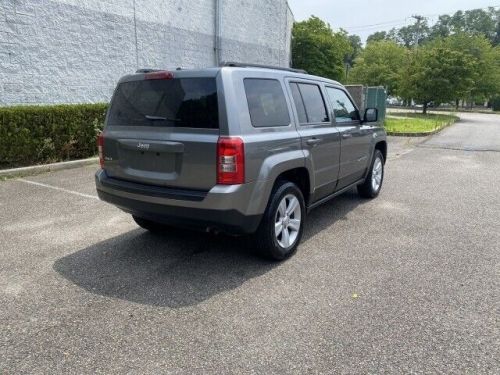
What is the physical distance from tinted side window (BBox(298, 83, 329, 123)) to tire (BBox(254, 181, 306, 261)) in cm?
93

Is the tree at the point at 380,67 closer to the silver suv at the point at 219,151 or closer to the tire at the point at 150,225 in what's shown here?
the silver suv at the point at 219,151

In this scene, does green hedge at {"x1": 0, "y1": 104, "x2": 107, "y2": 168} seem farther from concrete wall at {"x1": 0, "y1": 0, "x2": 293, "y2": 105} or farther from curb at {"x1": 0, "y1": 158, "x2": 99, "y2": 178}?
concrete wall at {"x1": 0, "y1": 0, "x2": 293, "y2": 105}

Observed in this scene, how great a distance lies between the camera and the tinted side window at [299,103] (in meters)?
4.34

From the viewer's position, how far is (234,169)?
11.1ft

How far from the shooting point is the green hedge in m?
7.86

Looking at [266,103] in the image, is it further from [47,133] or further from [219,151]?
[47,133]

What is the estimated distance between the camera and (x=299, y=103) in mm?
4398

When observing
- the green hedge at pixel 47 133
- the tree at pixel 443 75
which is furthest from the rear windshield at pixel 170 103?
the tree at pixel 443 75

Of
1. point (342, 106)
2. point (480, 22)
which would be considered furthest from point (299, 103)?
point (480, 22)

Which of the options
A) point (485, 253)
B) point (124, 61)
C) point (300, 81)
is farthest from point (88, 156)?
point (485, 253)

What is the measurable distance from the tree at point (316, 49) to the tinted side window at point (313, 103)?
63.6 ft

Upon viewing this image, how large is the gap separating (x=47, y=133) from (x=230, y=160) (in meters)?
6.51

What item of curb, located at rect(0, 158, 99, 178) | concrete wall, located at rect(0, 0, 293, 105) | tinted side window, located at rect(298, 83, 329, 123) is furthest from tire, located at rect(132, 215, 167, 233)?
concrete wall, located at rect(0, 0, 293, 105)

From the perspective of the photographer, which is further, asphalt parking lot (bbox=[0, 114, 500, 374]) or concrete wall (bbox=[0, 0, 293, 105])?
concrete wall (bbox=[0, 0, 293, 105])
